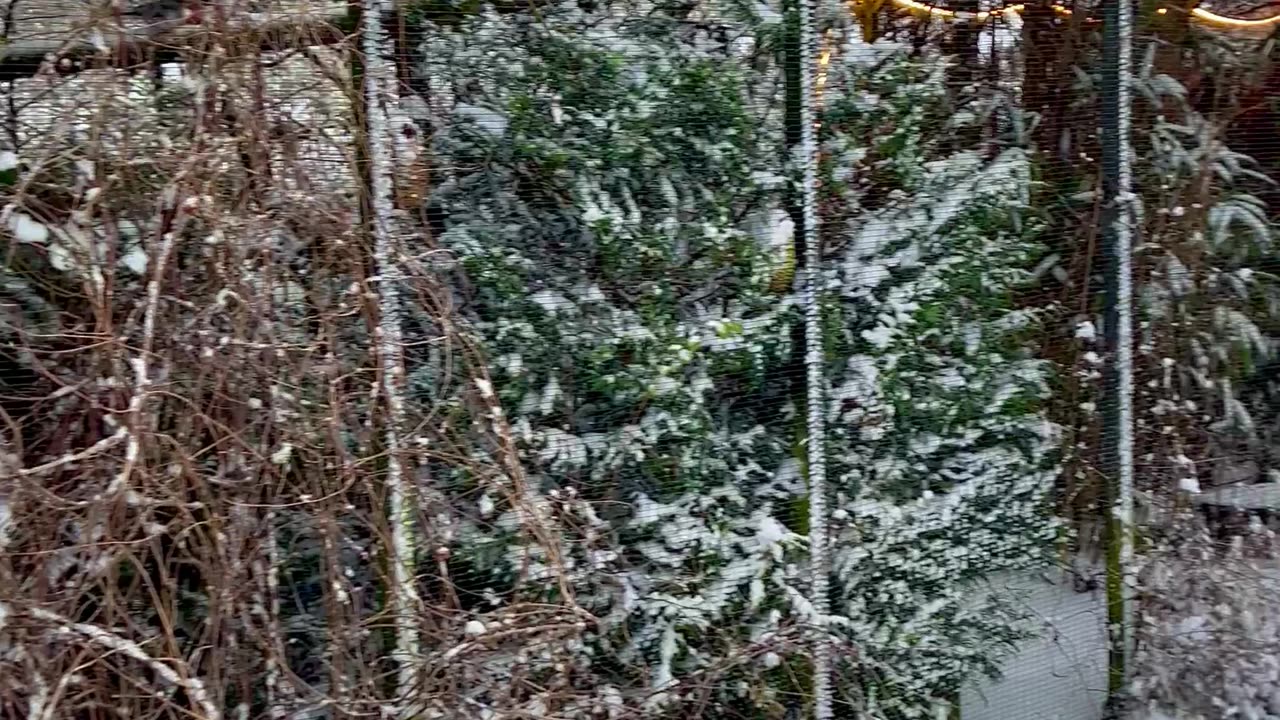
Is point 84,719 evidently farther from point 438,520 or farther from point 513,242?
point 513,242

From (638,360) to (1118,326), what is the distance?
1.57m

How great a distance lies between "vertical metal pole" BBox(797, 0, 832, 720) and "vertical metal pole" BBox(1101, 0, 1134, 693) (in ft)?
3.29

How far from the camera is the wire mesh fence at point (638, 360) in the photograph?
2.64 meters

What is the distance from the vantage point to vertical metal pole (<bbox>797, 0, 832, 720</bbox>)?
316 centimetres

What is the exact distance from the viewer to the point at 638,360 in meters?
3.03

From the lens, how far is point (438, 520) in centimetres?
290

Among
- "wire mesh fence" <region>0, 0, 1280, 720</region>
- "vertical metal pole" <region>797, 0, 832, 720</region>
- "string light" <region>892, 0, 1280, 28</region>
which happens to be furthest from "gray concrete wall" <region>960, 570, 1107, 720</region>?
"string light" <region>892, 0, 1280, 28</region>

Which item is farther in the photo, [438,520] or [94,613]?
[438,520]

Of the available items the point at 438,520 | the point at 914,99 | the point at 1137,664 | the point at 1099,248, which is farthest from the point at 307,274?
the point at 1137,664

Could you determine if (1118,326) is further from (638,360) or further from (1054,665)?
(638,360)

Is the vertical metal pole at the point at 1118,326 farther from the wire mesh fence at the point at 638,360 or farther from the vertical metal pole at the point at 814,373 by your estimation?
the vertical metal pole at the point at 814,373

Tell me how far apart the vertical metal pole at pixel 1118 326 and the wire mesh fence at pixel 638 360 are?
12mm

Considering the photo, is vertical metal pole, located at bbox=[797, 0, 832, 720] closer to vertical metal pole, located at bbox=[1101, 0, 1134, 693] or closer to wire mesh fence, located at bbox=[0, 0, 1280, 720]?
wire mesh fence, located at bbox=[0, 0, 1280, 720]

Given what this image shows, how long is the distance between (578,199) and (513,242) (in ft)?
0.65
